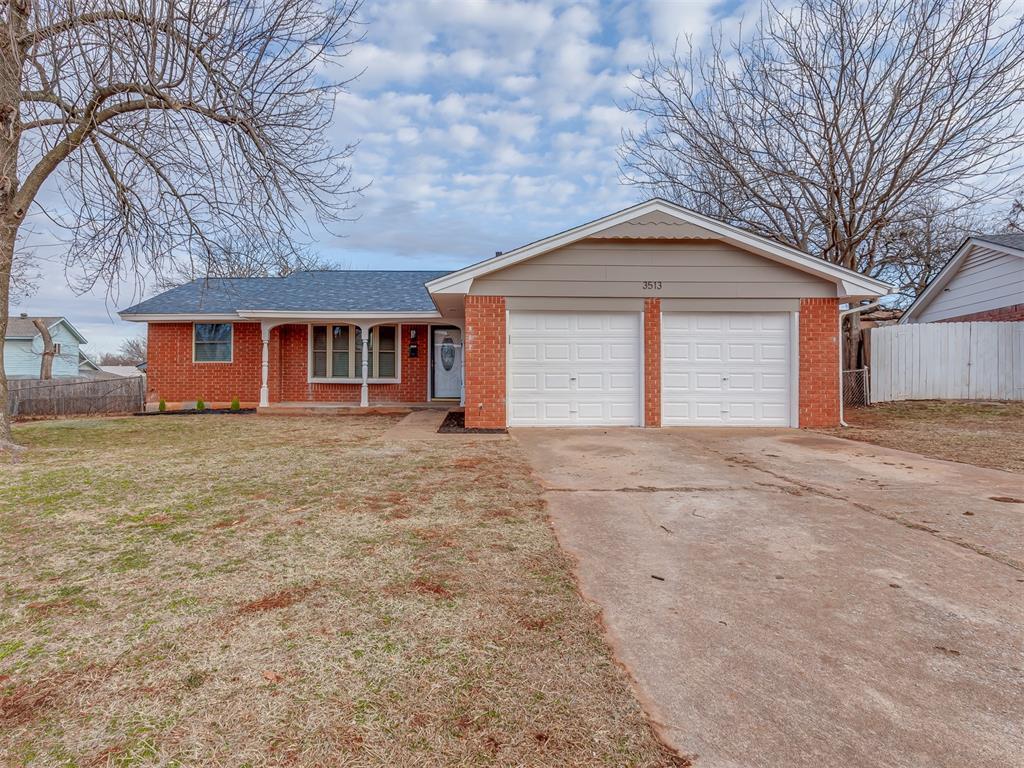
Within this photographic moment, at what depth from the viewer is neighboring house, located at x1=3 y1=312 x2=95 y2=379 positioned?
30.1m

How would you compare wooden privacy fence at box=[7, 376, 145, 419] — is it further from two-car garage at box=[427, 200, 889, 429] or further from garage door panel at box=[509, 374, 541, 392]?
garage door panel at box=[509, 374, 541, 392]

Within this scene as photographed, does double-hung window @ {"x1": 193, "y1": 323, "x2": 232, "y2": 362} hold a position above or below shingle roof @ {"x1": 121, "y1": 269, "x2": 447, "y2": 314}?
below

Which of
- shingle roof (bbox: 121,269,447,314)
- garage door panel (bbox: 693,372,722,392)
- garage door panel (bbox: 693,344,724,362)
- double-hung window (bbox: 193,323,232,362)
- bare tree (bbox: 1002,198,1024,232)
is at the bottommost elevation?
garage door panel (bbox: 693,372,722,392)

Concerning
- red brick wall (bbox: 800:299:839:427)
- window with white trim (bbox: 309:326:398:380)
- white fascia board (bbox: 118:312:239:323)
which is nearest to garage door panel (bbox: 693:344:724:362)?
red brick wall (bbox: 800:299:839:427)

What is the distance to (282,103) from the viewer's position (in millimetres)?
6949

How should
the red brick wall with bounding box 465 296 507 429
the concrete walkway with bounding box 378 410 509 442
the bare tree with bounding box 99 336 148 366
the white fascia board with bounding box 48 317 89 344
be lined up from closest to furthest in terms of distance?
the concrete walkway with bounding box 378 410 509 442 < the red brick wall with bounding box 465 296 507 429 < the white fascia board with bounding box 48 317 89 344 < the bare tree with bounding box 99 336 148 366

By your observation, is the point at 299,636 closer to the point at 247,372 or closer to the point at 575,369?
the point at 575,369

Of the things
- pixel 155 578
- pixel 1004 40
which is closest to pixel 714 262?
pixel 1004 40

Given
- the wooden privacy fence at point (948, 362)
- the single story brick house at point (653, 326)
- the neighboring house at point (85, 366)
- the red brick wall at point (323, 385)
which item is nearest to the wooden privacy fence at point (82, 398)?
the red brick wall at point (323, 385)

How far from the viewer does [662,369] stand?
9.42 meters

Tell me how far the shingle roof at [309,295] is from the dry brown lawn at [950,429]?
401 inches

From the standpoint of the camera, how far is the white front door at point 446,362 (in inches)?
547

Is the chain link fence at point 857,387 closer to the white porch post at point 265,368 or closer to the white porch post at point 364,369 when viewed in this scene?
the white porch post at point 364,369

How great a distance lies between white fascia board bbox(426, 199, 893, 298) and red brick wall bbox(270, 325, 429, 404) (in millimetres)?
4936
